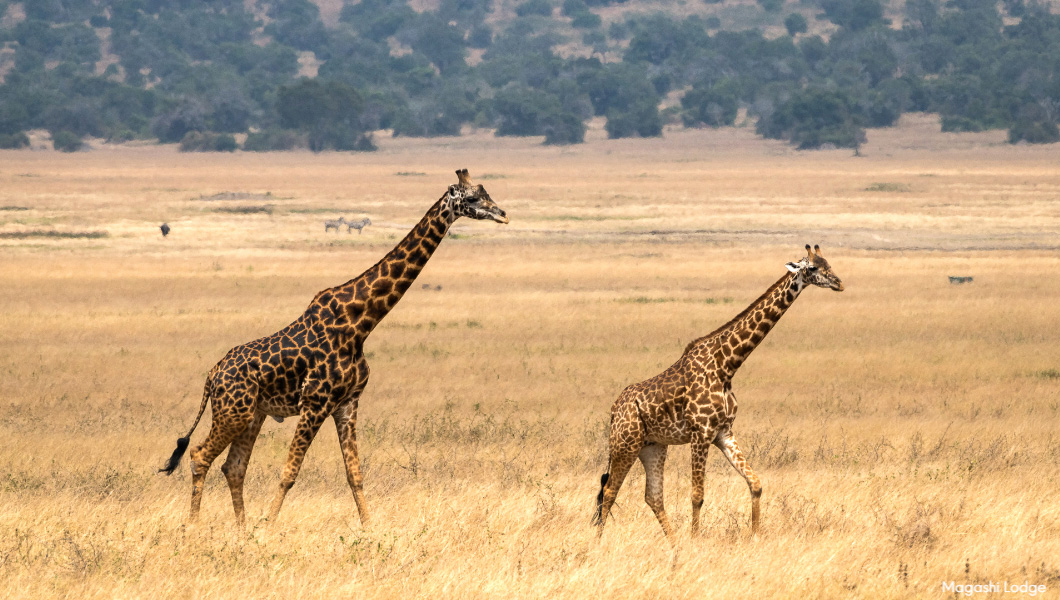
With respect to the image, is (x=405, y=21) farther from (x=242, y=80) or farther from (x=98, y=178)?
(x=98, y=178)

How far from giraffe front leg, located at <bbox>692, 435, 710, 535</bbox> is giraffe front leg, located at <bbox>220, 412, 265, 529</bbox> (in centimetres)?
319

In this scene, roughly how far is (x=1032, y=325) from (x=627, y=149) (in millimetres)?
82437

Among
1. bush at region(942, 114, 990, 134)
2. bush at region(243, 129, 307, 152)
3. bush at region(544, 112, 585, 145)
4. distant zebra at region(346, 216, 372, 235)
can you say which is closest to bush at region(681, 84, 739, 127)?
bush at region(544, 112, 585, 145)

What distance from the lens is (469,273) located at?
34812 mm

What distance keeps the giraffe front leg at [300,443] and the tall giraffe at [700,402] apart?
2117mm

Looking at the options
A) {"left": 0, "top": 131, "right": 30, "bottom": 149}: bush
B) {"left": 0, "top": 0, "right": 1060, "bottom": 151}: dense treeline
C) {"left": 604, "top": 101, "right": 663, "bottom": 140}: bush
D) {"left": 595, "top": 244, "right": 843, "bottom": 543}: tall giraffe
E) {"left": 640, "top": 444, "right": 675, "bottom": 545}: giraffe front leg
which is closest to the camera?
{"left": 595, "top": 244, "right": 843, "bottom": 543}: tall giraffe

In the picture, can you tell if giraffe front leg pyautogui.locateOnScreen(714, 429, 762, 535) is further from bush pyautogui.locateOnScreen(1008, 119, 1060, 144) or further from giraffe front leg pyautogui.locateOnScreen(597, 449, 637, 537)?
bush pyautogui.locateOnScreen(1008, 119, 1060, 144)

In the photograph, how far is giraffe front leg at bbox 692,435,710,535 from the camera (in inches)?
378

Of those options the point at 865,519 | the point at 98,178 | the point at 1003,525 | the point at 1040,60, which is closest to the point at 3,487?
the point at 865,519

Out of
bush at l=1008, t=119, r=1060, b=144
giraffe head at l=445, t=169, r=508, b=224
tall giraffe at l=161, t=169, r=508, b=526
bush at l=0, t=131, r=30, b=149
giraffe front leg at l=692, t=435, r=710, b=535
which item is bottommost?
bush at l=0, t=131, r=30, b=149

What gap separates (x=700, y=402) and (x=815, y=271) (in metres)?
1.23

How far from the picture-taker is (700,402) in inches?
376

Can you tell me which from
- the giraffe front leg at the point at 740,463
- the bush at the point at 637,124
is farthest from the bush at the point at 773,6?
the giraffe front leg at the point at 740,463

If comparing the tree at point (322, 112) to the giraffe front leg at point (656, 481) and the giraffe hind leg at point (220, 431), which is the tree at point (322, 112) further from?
the giraffe front leg at point (656, 481)
